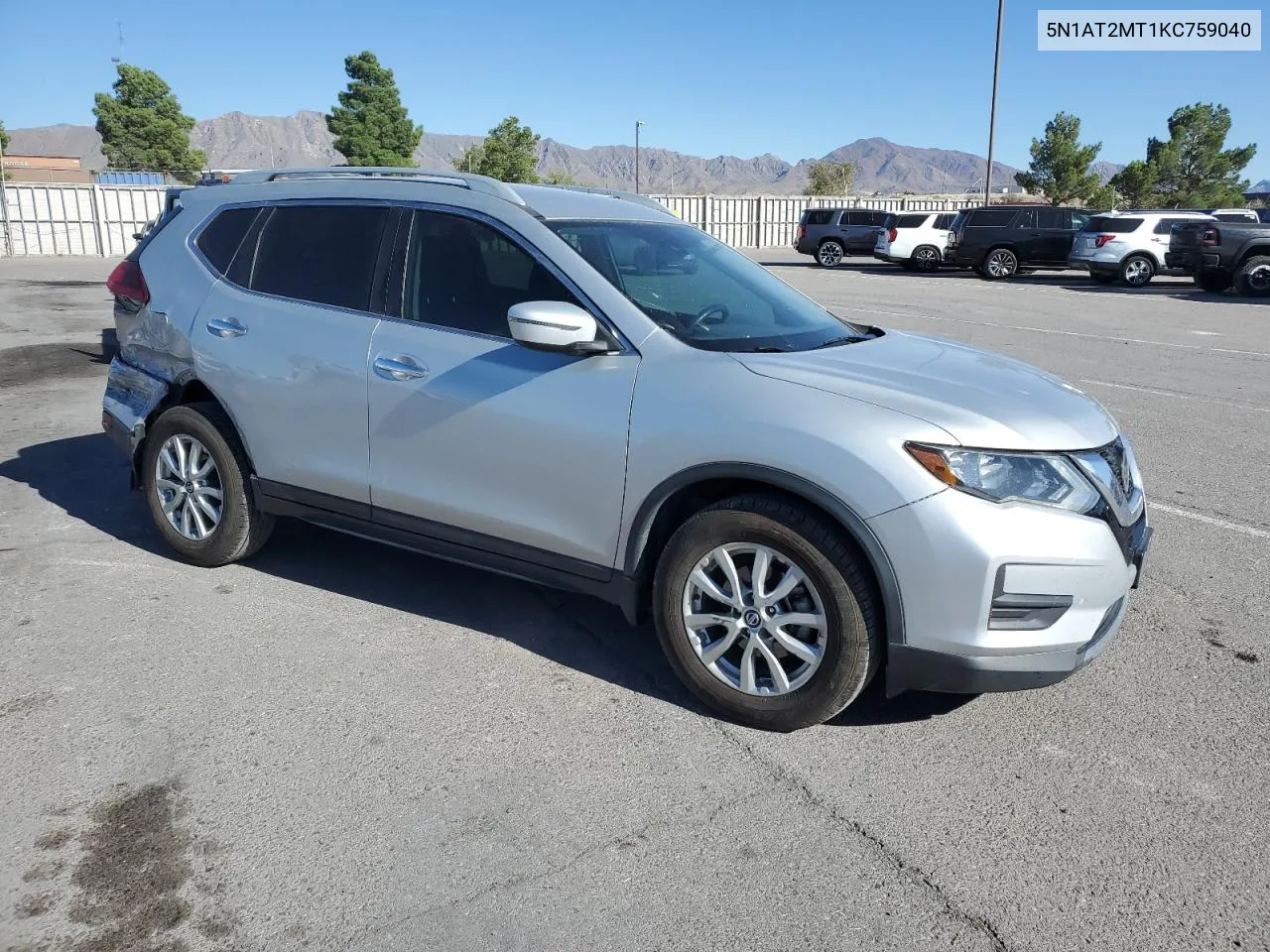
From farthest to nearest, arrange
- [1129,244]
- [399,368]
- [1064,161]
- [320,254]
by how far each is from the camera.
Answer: [1064,161] < [1129,244] < [320,254] < [399,368]

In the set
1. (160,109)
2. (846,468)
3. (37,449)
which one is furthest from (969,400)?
(160,109)

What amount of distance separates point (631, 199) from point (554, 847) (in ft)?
10.1

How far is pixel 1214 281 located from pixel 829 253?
12.2m

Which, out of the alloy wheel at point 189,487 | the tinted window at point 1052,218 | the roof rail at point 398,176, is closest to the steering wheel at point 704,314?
the roof rail at point 398,176

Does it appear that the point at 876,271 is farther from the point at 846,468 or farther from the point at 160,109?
the point at 160,109

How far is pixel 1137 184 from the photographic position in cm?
5453

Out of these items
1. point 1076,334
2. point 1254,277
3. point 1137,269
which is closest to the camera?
point 1076,334

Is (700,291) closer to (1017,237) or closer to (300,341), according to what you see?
(300,341)

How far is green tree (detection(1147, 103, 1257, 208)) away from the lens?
2201 inches

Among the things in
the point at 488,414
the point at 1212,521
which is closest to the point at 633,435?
the point at 488,414

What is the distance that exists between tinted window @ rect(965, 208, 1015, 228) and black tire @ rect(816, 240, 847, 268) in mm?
5598

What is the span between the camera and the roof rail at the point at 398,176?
4141mm

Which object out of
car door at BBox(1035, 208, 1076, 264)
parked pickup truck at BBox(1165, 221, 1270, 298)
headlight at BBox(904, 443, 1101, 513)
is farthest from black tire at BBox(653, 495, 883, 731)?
car door at BBox(1035, 208, 1076, 264)

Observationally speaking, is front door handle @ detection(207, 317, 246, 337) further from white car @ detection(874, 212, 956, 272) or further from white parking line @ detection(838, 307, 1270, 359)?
white car @ detection(874, 212, 956, 272)
